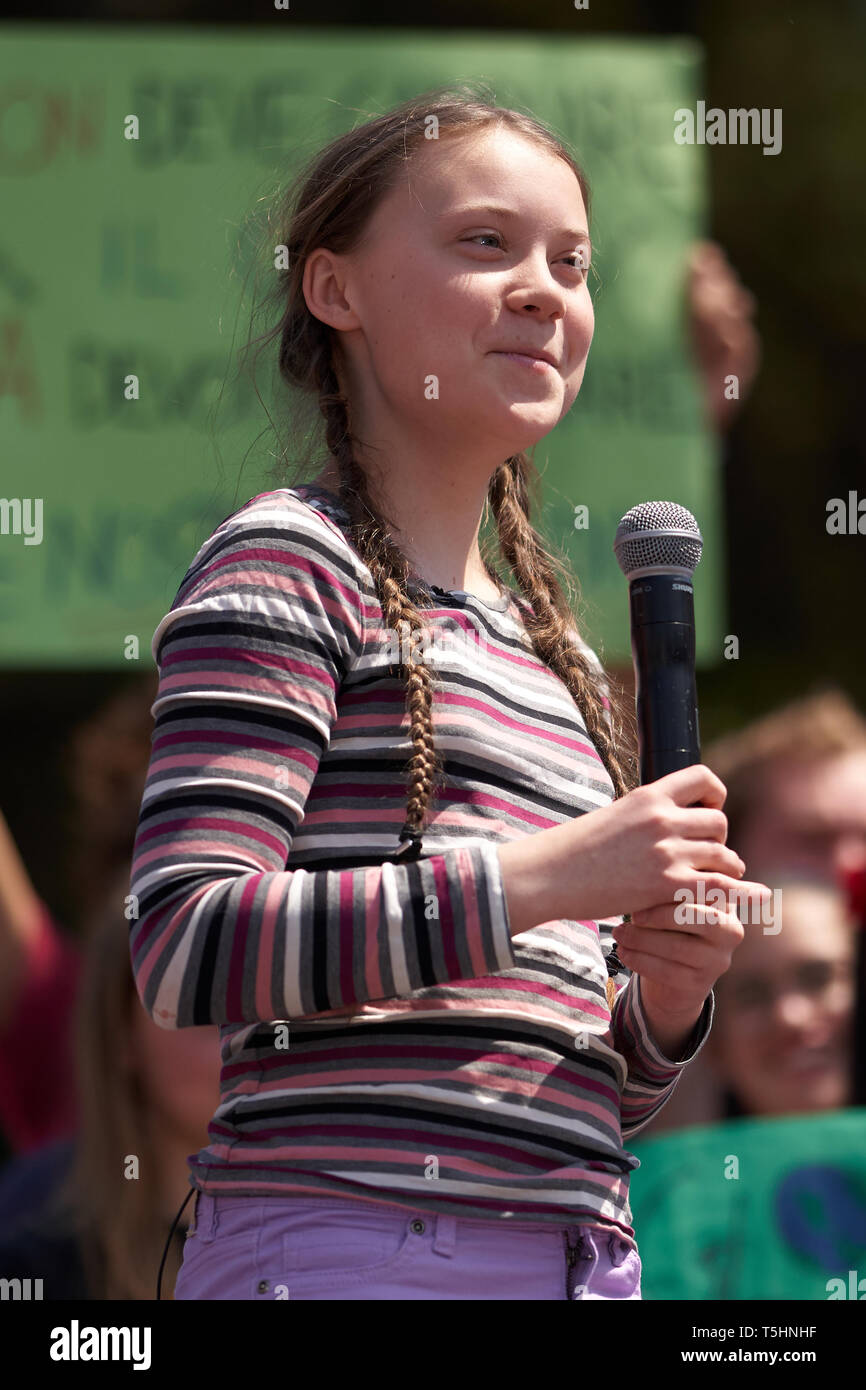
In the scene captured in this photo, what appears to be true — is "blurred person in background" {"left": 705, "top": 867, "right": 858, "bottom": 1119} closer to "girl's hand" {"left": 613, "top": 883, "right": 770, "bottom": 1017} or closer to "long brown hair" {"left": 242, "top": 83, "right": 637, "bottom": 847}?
"long brown hair" {"left": 242, "top": 83, "right": 637, "bottom": 847}

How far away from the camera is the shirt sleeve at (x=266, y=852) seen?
1.45m

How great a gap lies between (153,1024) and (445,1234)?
7.57 ft

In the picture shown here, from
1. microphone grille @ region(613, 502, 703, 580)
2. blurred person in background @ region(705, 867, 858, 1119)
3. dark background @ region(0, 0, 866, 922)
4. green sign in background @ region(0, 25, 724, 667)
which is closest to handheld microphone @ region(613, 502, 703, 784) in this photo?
microphone grille @ region(613, 502, 703, 580)

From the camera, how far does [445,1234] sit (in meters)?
1.49

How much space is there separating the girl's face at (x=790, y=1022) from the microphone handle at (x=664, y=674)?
7.22 ft

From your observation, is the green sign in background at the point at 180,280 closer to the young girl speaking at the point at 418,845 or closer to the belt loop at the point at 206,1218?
the young girl speaking at the point at 418,845

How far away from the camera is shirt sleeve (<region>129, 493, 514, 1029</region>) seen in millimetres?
1449

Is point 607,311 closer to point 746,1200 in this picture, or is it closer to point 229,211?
point 229,211

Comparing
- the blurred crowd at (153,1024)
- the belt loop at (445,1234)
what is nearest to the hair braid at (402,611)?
the belt loop at (445,1234)

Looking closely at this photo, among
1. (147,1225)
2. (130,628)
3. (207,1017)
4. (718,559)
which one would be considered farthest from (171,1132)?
(207,1017)

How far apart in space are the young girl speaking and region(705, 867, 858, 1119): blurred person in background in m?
2.09
